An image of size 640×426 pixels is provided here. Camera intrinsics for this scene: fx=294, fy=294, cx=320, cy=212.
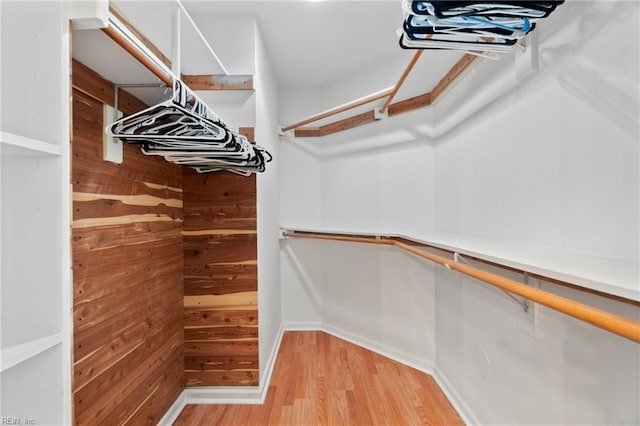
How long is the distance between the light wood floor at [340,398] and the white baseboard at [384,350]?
5 centimetres

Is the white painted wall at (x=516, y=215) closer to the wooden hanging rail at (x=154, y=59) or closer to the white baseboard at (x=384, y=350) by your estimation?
the white baseboard at (x=384, y=350)

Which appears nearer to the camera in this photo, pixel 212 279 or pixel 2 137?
pixel 2 137

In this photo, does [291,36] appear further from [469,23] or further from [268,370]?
[268,370]

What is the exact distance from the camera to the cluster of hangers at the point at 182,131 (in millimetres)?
1047

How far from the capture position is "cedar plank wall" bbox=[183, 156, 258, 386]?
1.89 meters

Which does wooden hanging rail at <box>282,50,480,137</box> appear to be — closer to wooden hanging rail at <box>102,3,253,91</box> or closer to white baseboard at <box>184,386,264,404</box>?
wooden hanging rail at <box>102,3,253,91</box>

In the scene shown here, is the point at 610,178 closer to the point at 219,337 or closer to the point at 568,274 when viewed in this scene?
the point at 568,274

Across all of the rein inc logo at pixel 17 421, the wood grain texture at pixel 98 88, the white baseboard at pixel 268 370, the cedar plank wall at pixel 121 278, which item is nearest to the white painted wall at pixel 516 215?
the white baseboard at pixel 268 370

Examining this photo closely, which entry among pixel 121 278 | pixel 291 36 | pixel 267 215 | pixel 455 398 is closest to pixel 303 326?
pixel 267 215

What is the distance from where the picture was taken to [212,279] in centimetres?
190

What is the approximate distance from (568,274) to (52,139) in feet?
4.08

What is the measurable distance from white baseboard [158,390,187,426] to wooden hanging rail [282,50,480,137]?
2188 mm

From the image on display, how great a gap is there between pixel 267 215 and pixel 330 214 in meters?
0.83

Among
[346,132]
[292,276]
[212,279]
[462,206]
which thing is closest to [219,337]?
[212,279]
